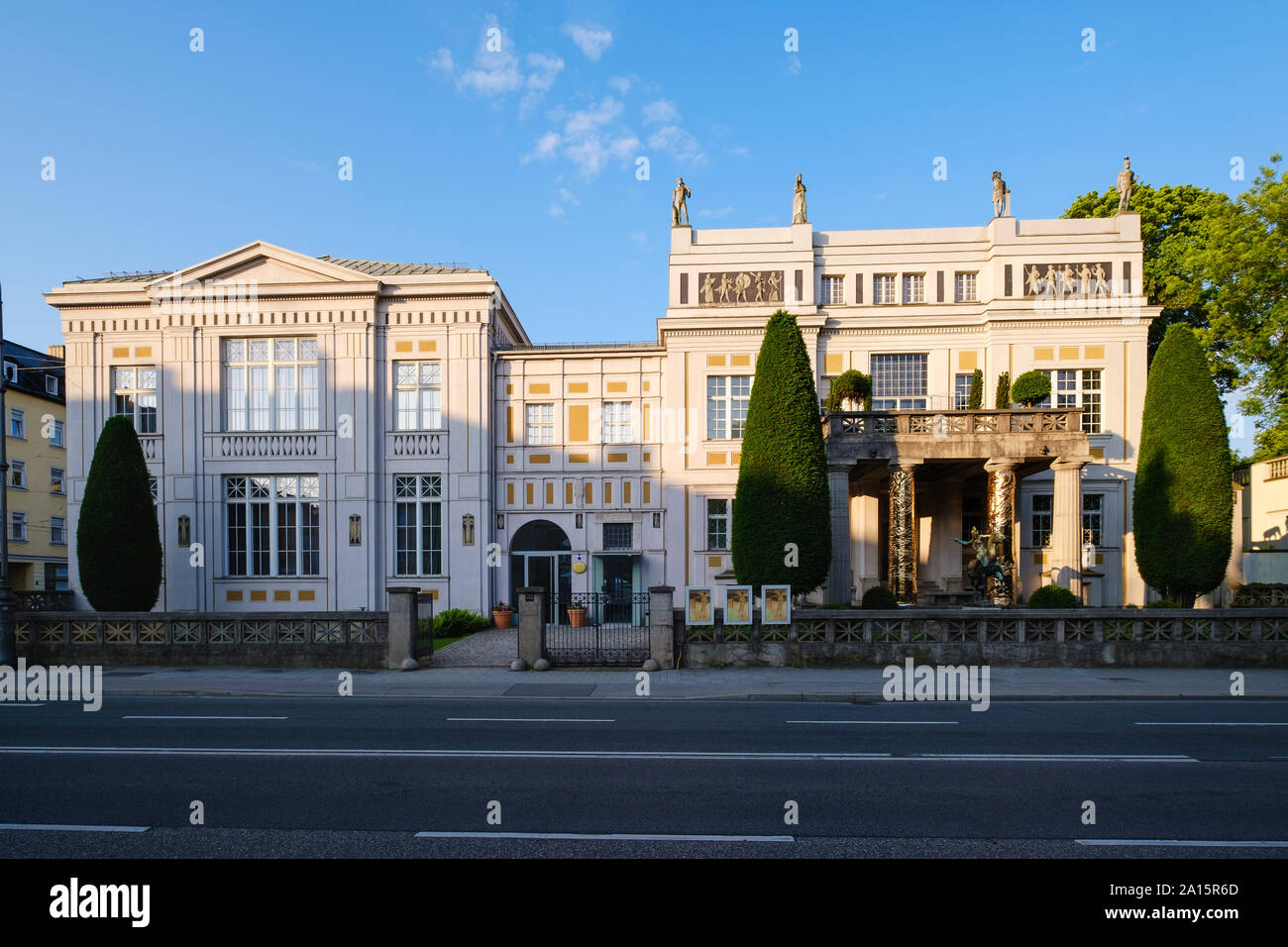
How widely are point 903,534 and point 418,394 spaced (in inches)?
743

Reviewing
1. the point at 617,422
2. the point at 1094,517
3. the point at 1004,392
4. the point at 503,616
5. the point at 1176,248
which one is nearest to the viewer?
the point at 1004,392

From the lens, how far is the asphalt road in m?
6.27

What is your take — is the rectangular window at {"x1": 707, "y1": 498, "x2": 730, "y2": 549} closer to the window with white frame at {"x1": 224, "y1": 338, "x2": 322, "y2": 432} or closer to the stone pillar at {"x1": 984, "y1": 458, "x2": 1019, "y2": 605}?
the stone pillar at {"x1": 984, "y1": 458, "x2": 1019, "y2": 605}

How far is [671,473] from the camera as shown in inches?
1184

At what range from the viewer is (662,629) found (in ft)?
60.2

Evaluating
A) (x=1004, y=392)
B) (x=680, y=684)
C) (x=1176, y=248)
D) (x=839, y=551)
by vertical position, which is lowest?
(x=680, y=684)

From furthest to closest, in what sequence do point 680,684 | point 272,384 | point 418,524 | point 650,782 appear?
1. point 272,384
2. point 418,524
3. point 680,684
4. point 650,782

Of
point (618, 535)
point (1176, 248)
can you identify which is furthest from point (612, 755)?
point (1176, 248)

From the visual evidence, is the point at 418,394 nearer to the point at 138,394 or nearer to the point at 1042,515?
the point at 138,394

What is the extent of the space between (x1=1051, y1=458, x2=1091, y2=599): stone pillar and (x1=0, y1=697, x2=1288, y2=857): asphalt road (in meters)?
10.4

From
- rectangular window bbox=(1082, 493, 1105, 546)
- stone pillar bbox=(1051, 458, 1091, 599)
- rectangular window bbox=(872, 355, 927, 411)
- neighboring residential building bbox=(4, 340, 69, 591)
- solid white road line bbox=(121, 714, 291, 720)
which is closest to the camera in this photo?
solid white road line bbox=(121, 714, 291, 720)

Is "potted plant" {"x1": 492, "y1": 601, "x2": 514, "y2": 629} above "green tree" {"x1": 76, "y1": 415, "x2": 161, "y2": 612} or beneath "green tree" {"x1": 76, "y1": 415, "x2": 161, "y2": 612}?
beneath

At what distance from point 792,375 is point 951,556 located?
1310 cm

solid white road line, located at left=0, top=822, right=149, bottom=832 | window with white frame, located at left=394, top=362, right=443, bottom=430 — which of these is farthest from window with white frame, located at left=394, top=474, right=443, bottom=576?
solid white road line, located at left=0, top=822, right=149, bottom=832
